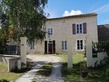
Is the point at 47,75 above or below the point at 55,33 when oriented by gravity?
below

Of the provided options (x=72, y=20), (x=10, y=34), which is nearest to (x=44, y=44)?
(x=72, y=20)

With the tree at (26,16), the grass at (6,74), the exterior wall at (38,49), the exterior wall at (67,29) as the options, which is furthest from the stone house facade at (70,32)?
the grass at (6,74)

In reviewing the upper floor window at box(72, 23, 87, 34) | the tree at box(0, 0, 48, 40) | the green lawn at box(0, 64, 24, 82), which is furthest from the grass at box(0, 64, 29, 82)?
the upper floor window at box(72, 23, 87, 34)

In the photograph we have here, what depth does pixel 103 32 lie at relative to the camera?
40.0 metres

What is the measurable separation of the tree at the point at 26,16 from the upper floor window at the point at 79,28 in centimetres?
1260

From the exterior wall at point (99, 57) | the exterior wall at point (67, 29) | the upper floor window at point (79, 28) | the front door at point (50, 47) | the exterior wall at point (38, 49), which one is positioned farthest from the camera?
the exterior wall at point (38, 49)

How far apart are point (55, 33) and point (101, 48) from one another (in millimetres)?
19946

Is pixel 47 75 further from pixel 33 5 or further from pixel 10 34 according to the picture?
pixel 10 34

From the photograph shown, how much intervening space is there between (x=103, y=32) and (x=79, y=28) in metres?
4.76

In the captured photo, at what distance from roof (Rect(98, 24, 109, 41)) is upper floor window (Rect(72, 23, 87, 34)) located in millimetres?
3578

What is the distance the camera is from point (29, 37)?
24.7 meters

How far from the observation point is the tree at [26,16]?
20609mm

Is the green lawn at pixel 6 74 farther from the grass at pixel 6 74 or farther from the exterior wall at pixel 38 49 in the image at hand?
the exterior wall at pixel 38 49

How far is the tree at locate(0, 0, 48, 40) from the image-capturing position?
811 inches
